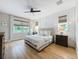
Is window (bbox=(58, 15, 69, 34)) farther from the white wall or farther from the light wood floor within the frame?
the light wood floor

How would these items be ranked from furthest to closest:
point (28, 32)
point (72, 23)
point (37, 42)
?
point (28, 32), point (72, 23), point (37, 42)

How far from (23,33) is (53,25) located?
4118 mm

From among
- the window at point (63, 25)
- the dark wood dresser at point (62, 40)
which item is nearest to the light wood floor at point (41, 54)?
the dark wood dresser at point (62, 40)

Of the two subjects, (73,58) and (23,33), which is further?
(23,33)

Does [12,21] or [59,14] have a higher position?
[59,14]

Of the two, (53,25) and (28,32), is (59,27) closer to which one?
(53,25)

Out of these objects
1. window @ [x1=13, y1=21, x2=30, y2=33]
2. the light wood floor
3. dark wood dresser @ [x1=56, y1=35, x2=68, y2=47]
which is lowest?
the light wood floor

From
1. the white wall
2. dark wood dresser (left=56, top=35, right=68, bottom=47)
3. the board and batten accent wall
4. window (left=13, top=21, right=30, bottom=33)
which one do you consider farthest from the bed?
window (left=13, top=21, right=30, bottom=33)

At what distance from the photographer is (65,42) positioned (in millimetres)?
5359

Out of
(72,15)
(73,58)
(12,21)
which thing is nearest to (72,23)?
(72,15)

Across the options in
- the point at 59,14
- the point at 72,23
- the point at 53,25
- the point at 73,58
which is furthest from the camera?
the point at 53,25

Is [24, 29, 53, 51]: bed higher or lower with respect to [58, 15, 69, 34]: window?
lower

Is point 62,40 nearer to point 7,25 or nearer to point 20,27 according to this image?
point 7,25

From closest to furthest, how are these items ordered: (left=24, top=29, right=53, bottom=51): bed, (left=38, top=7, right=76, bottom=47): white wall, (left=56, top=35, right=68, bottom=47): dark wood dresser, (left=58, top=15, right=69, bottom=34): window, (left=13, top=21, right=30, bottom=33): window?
(left=24, top=29, right=53, bottom=51): bed < (left=38, top=7, right=76, bottom=47): white wall < (left=56, top=35, right=68, bottom=47): dark wood dresser < (left=58, top=15, right=69, bottom=34): window < (left=13, top=21, right=30, bottom=33): window
